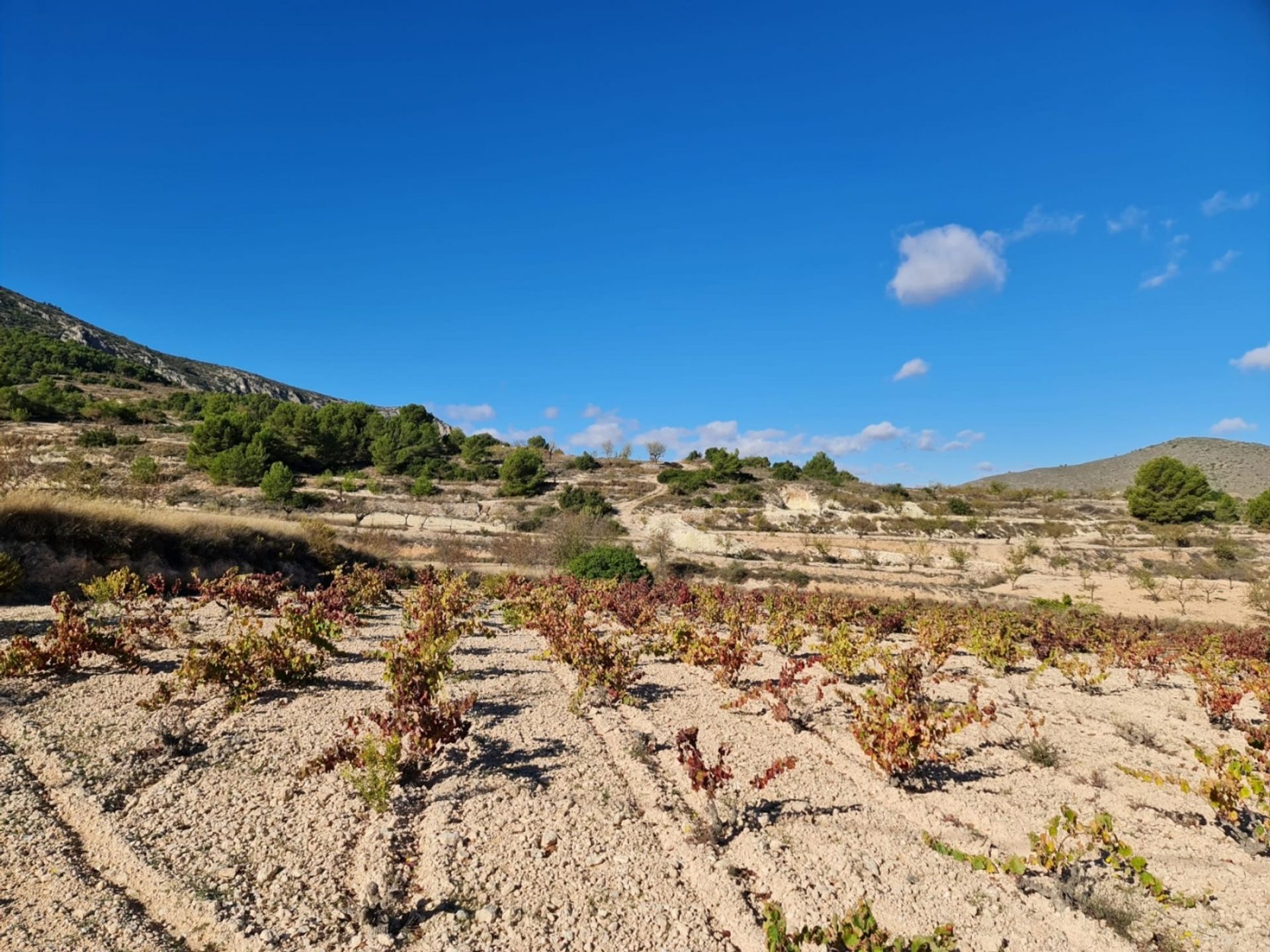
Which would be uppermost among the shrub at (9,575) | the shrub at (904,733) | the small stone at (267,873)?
the shrub at (9,575)

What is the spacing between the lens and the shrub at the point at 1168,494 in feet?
129

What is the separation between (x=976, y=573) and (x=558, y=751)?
25.4m

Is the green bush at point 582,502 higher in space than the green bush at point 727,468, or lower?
lower

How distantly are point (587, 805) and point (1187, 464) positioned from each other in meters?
111

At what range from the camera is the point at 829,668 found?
7.50m

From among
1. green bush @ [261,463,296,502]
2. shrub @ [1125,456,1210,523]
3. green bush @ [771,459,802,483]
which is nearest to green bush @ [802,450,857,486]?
green bush @ [771,459,802,483]

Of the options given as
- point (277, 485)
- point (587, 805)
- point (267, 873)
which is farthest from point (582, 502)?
point (267, 873)

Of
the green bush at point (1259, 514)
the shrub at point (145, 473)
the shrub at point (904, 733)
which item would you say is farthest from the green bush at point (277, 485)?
the green bush at point (1259, 514)

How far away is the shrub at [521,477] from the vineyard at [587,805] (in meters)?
37.3

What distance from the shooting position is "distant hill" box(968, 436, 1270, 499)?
7575 cm

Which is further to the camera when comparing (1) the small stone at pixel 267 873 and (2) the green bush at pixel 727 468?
(2) the green bush at pixel 727 468

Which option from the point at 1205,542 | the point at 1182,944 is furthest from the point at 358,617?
the point at 1205,542

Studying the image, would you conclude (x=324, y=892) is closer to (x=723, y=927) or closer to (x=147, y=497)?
(x=723, y=927)

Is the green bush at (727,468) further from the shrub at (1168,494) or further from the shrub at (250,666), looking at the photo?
the shrub at (250,666)
